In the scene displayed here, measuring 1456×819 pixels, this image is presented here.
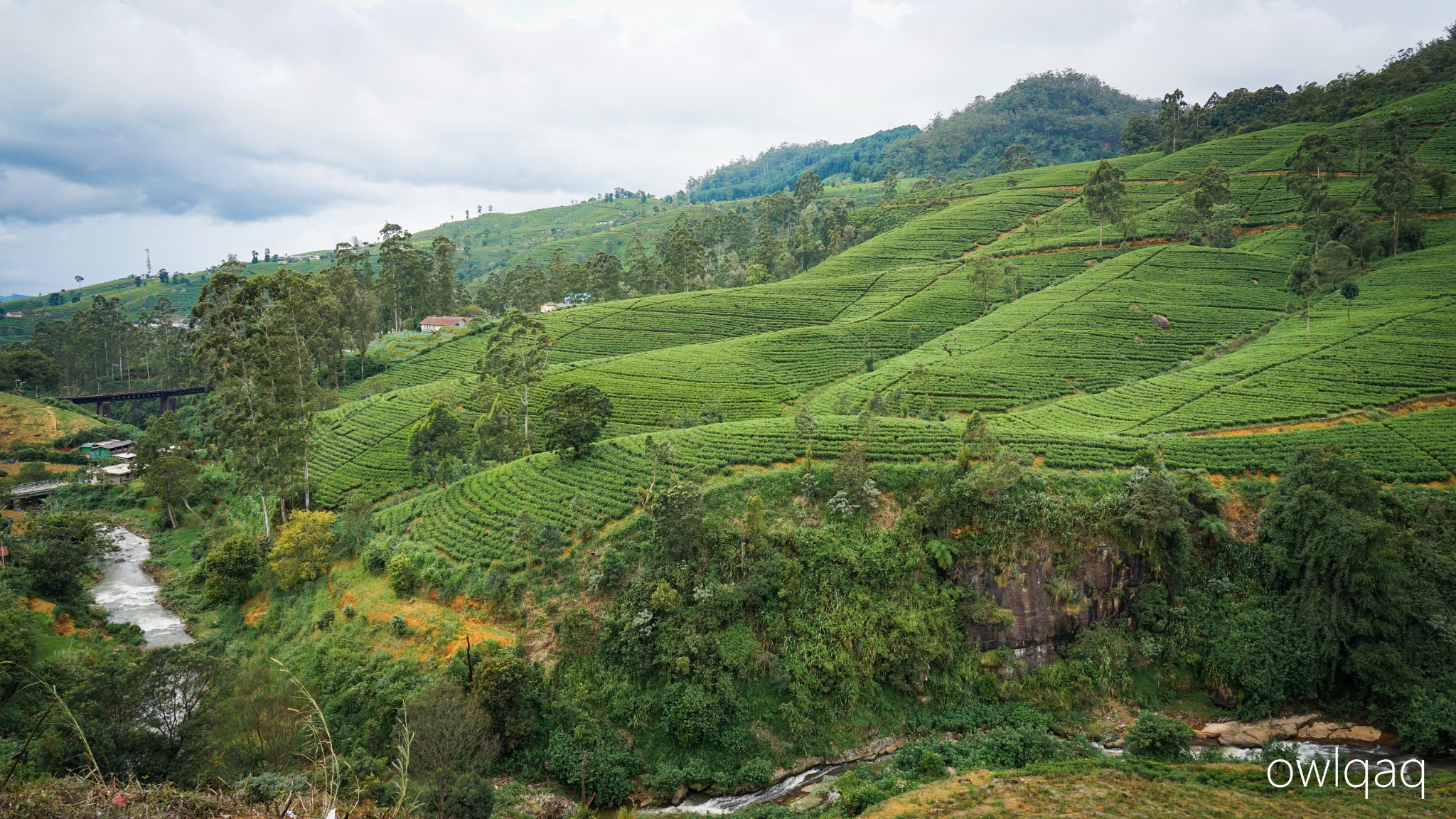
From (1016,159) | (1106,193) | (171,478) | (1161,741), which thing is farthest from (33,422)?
(1016,159)

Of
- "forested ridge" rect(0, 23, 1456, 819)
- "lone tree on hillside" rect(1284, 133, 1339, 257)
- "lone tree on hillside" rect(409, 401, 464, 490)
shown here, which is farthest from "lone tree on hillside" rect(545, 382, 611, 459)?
"lone tree on hillside" rect(1284, 133, 1339, 257)

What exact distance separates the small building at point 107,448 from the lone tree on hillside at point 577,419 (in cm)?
4681

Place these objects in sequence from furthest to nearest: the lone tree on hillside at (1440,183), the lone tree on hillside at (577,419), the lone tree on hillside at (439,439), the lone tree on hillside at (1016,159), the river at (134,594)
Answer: the lone tree on hillside at (1016,159) → the lone tree on hillside at (1440,183) → the lone tree on hillside at (439,439) → the lone tree on hillside at (577,419) → the river at (134,594)

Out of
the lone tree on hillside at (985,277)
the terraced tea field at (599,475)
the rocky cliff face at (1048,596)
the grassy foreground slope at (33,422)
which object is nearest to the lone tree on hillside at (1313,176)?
the lone tree on hillside at (985,277)

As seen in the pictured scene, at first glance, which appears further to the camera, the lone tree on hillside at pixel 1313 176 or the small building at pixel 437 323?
the small building at pixel 437 323

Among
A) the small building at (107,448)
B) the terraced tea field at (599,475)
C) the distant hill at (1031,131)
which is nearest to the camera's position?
the terraced tea field at (599,475)

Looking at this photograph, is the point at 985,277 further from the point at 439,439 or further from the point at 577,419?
the point at 439,439

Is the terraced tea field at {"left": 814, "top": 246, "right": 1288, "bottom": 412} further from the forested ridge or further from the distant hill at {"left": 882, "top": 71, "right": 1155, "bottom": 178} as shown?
the distant hill at {"left": 882, "top": 71, "right": 1155, "bottom": 178}

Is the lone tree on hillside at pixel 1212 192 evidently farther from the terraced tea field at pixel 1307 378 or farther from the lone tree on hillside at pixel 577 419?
the lone tree on hillside at pixel 577 419

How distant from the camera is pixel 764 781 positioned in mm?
21688

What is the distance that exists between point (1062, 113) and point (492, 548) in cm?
20202

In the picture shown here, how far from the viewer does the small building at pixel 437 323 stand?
7612 cm

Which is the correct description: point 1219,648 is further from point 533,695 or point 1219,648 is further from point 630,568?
point 533,695

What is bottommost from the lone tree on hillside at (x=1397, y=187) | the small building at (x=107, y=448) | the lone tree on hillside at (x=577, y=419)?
the small building at (x=107, y=448)
